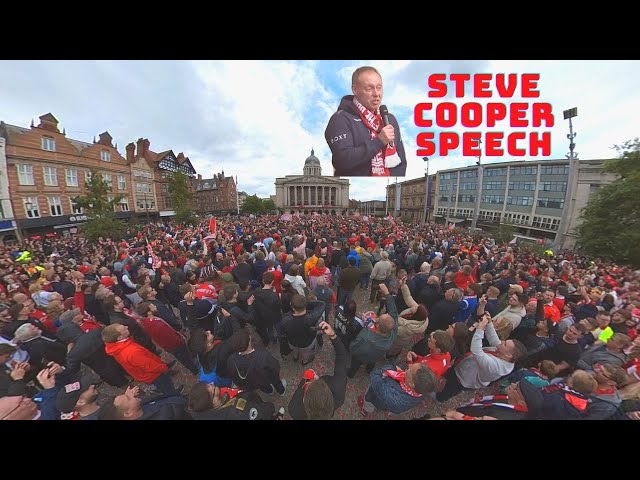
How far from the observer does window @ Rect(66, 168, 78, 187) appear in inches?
915

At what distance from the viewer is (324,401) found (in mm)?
2102

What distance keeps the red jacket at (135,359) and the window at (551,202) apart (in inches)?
1814

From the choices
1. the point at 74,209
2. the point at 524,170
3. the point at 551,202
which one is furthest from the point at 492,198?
the point at 74,209

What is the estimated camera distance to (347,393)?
3951mm

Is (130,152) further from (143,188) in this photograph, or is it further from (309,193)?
(309,193)

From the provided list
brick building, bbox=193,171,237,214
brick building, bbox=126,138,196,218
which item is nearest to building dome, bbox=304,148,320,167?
brick building, bbox=193,171,237,214

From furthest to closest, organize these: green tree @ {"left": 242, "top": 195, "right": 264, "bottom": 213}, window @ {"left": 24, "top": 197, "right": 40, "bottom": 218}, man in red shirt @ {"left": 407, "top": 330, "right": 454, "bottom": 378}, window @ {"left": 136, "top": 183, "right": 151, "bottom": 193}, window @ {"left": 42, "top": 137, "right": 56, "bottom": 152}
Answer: green tree @ {"left": 242, "top": 195, "right": 264, "bottom": 213} → window @ {"left": 136, "top": 183, "right": 151, "bottom": 193} → window @ {"left": 42, "top": 137, "right": 56, "bottom": 152} → window @ {"left": 24, "top": 197, "right": 40, "bottom": 218} → man in red shirt @ {"left": 407, "top": 330, "right": 454, "bottom": 378}

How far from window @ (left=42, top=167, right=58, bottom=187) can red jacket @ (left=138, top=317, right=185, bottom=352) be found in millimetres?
30352

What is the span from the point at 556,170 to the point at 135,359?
48.4 meters

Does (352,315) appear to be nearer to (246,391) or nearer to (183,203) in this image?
(246,391)

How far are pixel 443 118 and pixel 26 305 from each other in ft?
38.1

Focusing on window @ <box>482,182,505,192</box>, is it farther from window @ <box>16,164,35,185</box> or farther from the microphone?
window @ <box>16,164,35,185</box>

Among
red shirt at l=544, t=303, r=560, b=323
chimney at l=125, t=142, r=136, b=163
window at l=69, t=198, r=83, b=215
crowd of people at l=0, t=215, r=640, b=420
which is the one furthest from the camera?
chimney at l=125, t=142, r=136, b=163
